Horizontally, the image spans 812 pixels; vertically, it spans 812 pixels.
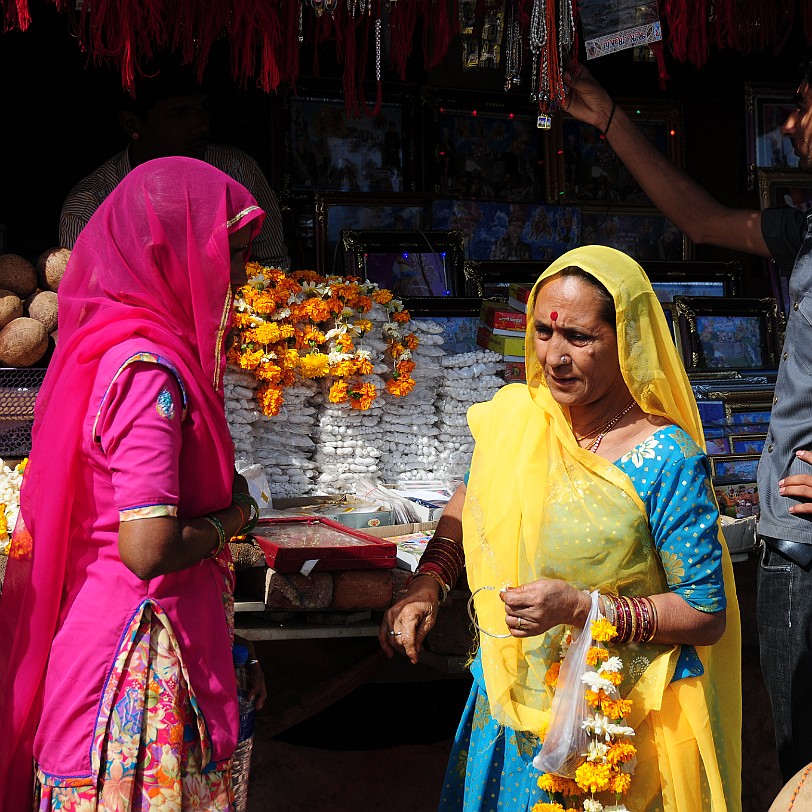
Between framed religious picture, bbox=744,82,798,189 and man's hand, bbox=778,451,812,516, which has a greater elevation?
framed religious picture, bbox=744,82,798,189

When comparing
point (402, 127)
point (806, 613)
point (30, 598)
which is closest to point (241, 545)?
point (30, 598)

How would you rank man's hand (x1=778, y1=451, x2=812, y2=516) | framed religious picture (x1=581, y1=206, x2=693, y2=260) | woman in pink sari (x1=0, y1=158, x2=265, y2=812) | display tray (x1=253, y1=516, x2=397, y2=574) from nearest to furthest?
woman in pink sari (x1=0, y1=158, x2=265, y2=812)
man's hand (x1=778, y1=451, x2=812, y2=516)
display tray (x1=253, y1=516, x2=397, y2=574)
framed religious picture (x1=581, y1=206, x2=693, y2=260)

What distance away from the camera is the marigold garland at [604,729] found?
2.04m

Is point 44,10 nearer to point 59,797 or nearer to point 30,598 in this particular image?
point 30,598

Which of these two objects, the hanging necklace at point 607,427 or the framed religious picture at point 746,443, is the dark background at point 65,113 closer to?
the framed religious picture at point 746,443

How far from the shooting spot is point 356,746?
4.41 metres

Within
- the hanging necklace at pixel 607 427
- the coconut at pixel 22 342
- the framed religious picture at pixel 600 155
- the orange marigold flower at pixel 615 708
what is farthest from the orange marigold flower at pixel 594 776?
the framed religious picture at pixel 600 155

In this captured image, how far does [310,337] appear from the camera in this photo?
363cm

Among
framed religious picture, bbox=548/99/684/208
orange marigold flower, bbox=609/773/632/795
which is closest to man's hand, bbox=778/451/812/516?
orange marigold flower, bbox=609/773/632/795

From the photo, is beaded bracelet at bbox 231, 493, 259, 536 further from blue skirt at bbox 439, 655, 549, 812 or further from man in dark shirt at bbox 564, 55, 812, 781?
man in dark shirt at bbox 564, 55, 812, 781

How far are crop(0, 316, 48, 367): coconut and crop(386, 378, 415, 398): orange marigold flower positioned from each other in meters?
1.26

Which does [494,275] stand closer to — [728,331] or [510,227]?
[510,227]

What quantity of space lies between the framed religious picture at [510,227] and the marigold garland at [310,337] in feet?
4.84

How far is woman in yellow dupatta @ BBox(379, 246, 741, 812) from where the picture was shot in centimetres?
209
